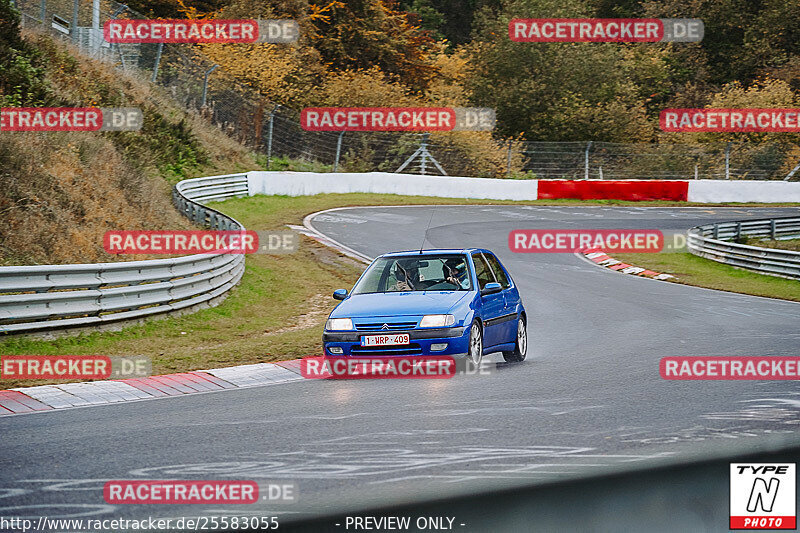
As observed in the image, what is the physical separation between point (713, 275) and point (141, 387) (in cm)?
1892

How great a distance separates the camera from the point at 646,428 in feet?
23.6

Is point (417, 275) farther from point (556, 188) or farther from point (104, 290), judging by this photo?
point (556, 188)

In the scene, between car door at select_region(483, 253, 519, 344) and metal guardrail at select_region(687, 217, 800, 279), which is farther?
metal guardrail at select_region(687, 217, 800, 279)

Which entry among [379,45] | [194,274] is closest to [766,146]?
[379,45]

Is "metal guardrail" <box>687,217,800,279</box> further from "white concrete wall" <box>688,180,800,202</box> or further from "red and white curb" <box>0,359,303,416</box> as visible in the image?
"red and white curb" <box>0,359,303,416</box>

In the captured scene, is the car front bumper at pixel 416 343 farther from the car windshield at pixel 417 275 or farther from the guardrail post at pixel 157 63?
the guardrail post at pixel 157 63

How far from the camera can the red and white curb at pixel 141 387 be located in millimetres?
9062

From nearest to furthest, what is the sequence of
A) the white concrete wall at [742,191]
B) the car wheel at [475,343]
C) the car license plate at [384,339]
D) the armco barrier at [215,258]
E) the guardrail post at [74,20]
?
the car license plate at [384,339] → the car wheel at [475,343] → the armco barrier at [215,258] → the guardrail post at [74,20] → the white concrete wall at [742,191]

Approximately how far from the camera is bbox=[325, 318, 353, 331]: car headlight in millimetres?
10344

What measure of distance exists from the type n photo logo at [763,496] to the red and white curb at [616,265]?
68.4 feet

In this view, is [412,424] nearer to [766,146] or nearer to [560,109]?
[766,146]

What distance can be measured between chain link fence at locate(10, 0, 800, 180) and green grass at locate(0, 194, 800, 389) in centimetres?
932

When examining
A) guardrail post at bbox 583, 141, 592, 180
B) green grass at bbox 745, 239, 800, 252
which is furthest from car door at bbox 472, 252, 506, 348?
guardrail post at bbox 583, 141, 592, 180

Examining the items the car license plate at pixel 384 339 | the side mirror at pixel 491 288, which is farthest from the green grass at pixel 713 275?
the car license plate at pixel 384 339
